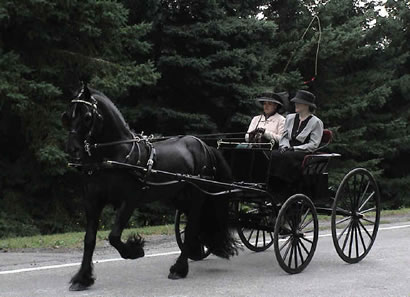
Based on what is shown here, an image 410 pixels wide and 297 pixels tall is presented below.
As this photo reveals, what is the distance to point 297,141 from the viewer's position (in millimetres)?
8430

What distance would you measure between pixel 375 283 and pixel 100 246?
14.5 ft

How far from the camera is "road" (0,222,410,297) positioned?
21.5 feet

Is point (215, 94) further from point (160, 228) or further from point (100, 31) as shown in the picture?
point (160, 228)

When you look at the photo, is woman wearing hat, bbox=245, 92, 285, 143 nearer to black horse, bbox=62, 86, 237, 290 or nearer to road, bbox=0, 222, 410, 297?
black horse, bbox=62, 86, 237, 290

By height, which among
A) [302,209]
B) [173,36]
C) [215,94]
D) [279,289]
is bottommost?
[279,289]

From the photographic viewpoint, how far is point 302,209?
798cm

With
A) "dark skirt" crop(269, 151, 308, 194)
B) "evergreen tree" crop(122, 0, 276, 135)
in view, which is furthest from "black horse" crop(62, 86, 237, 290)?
"evergreen tree" crop(122, 0, 276, 135)

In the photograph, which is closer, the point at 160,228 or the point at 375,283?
the point at 375,283

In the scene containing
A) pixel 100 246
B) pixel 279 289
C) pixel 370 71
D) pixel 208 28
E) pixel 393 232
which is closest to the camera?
pixel 279 289

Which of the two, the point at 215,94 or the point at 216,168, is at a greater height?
the point at 215,94

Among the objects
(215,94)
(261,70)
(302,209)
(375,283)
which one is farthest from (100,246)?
(261,70)

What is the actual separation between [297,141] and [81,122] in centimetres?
320

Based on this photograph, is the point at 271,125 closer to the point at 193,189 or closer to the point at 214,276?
the point at 193,189

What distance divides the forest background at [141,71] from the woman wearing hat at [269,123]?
5317 mm
